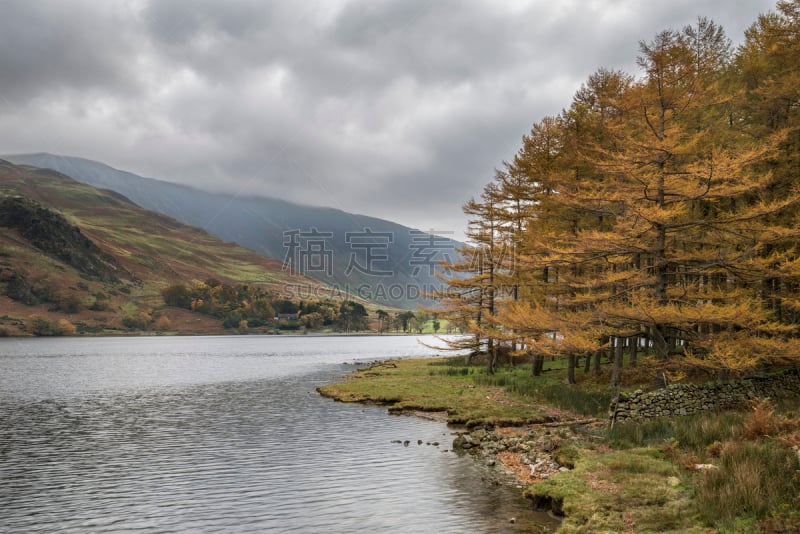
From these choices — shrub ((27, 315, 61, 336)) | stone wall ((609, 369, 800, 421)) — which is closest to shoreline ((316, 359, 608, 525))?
stone wall ((609, 369, 800, 421))

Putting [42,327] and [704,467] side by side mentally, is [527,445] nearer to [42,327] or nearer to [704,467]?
[704,467]

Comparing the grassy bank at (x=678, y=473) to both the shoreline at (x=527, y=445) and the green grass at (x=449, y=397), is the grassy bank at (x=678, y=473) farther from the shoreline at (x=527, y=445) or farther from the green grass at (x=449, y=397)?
the green grass at (x=449, y=397)

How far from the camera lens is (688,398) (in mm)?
24250

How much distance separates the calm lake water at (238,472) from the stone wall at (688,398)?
8607mm

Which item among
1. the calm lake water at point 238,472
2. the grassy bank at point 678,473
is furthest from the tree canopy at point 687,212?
the calm lake water at point 238,472

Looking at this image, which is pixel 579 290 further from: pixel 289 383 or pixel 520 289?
pixel 289 383

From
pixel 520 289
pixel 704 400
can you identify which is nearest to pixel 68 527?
pixel 704 400

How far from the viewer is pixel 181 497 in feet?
57.1

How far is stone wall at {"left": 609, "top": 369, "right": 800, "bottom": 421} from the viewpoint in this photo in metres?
24.1

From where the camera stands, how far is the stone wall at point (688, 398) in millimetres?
24062

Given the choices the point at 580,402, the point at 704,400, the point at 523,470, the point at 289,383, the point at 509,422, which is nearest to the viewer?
the point at 523,470

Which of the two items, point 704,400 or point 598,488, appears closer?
point 598,488

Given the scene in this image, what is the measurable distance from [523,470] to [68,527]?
598 inches

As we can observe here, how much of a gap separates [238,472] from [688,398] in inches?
822
